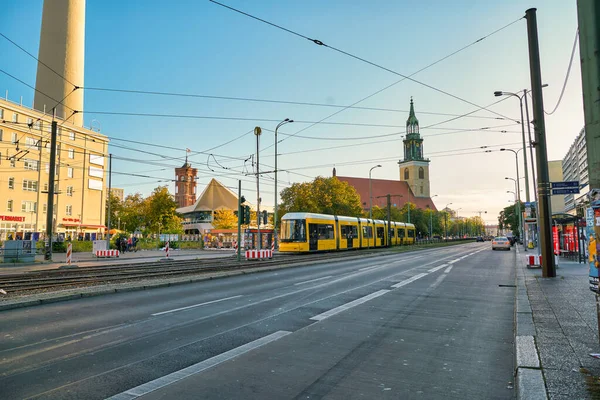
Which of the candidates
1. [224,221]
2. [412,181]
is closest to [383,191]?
[412,181]

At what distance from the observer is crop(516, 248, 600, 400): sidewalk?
13.4 feet

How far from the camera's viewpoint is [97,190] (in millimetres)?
59562

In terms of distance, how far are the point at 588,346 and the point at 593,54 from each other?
363 cm

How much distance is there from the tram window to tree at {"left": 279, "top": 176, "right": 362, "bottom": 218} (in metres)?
17.4

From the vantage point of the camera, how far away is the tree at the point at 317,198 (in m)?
53.2

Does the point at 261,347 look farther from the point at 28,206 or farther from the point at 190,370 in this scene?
the point at 28,206

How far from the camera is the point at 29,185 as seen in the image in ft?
163

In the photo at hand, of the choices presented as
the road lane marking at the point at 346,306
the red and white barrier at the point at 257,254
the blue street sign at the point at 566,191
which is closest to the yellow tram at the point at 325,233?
the red and white barrier at the point at 257,254

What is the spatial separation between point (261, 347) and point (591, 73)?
16.8 feet

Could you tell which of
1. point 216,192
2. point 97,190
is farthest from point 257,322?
point 216,192

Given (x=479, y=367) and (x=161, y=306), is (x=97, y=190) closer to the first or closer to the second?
(x=161, y=306)

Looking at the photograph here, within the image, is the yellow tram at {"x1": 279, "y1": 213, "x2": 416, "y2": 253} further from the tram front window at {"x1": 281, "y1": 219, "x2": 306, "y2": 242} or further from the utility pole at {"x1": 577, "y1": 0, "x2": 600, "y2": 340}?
the utility pole at {"x1": 577, "y1": 0, "x2": 600, "y2": 340}

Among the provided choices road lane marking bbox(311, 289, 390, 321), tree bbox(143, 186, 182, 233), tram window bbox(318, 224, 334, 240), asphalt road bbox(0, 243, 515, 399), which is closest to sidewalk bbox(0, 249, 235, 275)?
tram window bbox(318, 224, 334, 240)

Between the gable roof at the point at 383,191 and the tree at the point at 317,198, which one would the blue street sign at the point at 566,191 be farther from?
the gable roof at the point at 383,191
